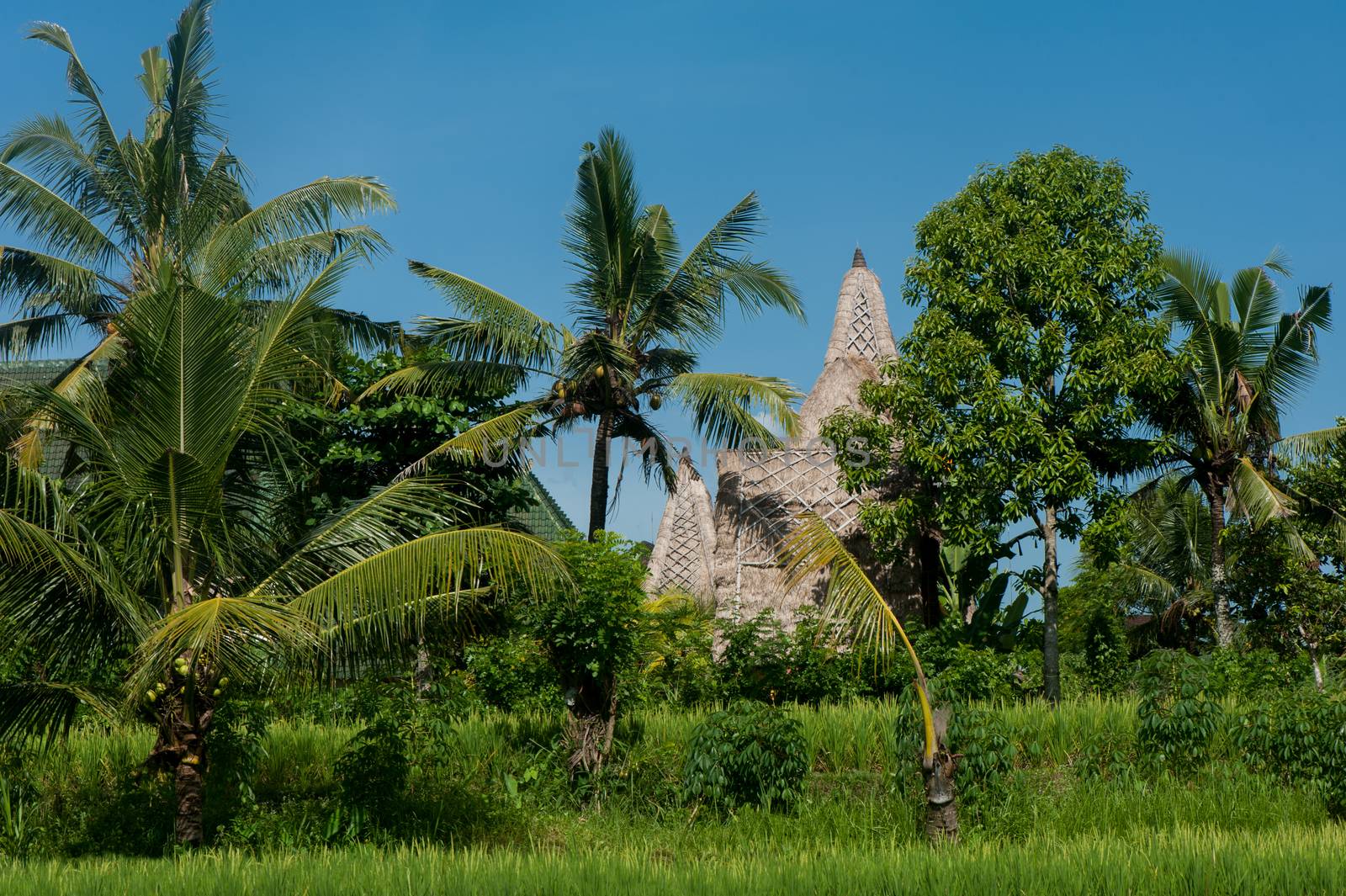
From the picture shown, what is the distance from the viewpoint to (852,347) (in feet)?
53.8

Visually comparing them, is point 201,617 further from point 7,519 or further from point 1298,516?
point 1298,516

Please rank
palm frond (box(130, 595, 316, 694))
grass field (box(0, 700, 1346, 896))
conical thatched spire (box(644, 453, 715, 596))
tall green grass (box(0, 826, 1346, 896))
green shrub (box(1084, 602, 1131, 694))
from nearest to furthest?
1. tall green grass (box(0, 826, 1346, 896))
2. grass field (box(0, 700, 1346, 896))
3. palm frond (box(130, 595, 316, 694))
4. green shrub (box(1084, 602, 1131, 694))
5. conical thatched spire (box(644, 453, 715, 596))

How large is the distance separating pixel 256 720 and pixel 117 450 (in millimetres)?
2981

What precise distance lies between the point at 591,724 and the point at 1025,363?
6807 mm

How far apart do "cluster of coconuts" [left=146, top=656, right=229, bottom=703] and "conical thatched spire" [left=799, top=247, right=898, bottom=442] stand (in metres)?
8.34

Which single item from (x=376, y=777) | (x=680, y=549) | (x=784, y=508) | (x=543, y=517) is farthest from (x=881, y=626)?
(x=543, y=517)

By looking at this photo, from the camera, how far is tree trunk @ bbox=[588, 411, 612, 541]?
600 inches

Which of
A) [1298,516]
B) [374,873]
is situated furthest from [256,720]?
[1298,516]

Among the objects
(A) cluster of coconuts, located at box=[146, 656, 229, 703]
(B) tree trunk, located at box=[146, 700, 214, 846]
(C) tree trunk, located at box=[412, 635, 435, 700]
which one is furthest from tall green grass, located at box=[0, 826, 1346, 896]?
(C) tree trunk, located at box=[412, 635, 435, 700]

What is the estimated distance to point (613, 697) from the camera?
11281mm

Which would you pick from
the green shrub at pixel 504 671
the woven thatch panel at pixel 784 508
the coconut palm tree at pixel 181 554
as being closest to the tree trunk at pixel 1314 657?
the woven thatch panel at pixel 784 508

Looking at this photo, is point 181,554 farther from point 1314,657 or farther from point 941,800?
point 1314,657

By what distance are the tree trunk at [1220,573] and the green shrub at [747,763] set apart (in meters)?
8.14

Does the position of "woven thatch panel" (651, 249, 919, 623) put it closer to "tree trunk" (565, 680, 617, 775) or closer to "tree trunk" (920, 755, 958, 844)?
"tree trunk" (565, 680, 617, 775)
